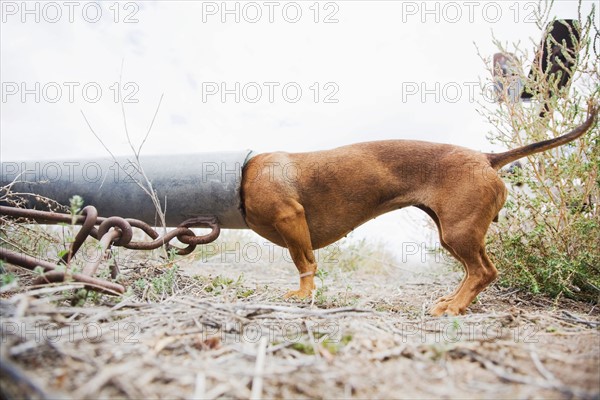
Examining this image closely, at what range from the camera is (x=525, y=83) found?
293 cm

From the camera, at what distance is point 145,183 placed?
109 inches

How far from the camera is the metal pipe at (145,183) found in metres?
2.75

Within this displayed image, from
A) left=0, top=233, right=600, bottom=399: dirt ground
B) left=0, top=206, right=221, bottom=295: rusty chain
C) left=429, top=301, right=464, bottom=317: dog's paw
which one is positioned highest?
left=0, top=206, right=221, bottom=295: rusty chain

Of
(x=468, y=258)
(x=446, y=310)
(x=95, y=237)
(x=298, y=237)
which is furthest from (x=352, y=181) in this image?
(x=95, y=237)

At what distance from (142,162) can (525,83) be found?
2.92m

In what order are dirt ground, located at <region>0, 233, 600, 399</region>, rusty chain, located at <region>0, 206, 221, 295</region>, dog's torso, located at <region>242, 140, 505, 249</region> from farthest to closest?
dog's torso, located at <region>242, 140, 505, 249</region>, rusty chain, located at <region>0, 206, 221, 295</region>, dirt ground, located at <region>0, 233, 600, 399</region>

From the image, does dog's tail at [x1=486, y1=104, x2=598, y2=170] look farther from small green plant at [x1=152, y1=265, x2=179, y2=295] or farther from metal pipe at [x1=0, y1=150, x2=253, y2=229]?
small green plant at [x1=152, y1=265, x2=179, y2=295]

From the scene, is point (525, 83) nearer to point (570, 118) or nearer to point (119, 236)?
point (570, 118)

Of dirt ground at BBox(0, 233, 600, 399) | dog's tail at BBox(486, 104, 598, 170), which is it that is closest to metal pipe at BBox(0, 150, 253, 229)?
dirt ground at BBox(0, 233, 600, 399)

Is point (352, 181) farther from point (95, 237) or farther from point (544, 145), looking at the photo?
point (95, 237)

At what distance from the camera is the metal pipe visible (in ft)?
9.01

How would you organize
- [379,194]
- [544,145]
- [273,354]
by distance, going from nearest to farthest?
[273,354] → [544,145] → [379,194]

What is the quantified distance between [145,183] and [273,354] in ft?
6.36

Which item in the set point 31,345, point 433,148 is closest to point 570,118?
point 433,148
